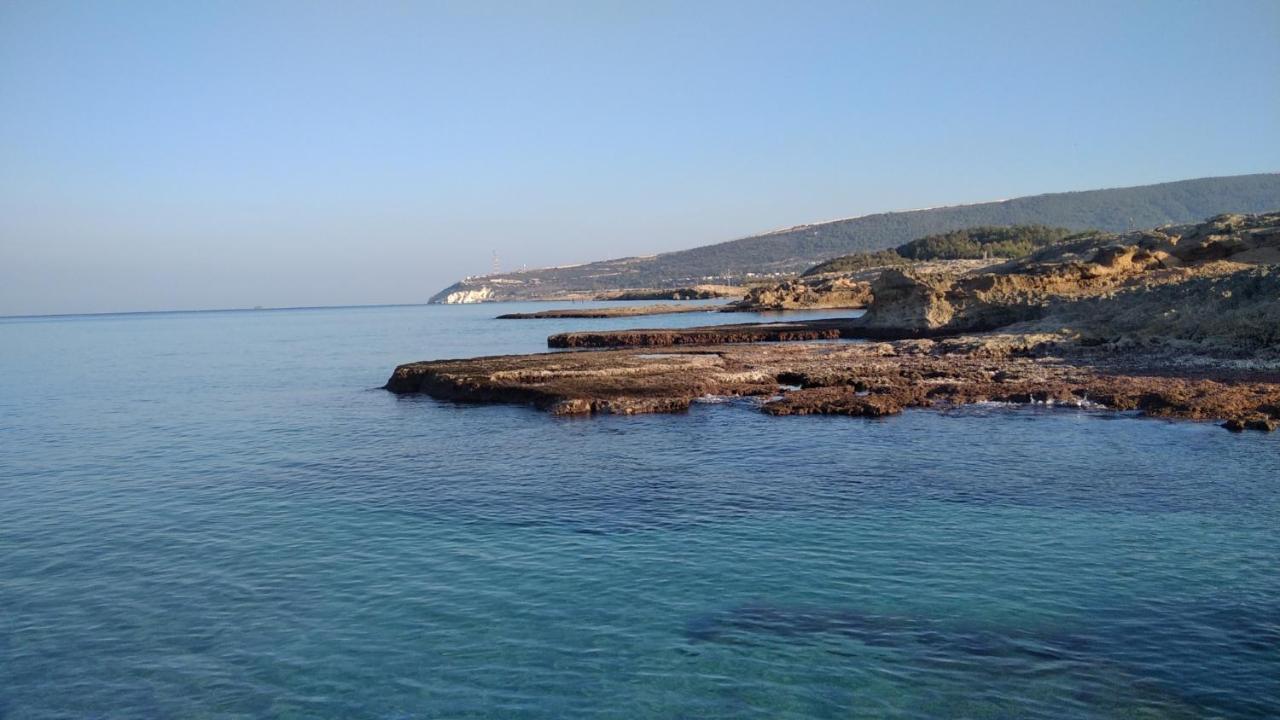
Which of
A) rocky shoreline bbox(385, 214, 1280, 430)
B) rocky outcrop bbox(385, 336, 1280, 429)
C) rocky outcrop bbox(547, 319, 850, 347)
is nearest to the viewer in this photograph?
rocky outcrop bbox(385, 336, 1280, 429)

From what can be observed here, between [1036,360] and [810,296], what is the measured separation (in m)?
78.2

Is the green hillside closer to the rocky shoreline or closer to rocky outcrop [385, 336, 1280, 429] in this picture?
the rocky shoreline

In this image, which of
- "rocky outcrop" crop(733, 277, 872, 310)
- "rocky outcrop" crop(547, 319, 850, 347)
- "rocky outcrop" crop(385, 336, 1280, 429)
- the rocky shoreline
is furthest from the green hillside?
"rocky outcrop" crop(385, 336, 1280, 429)

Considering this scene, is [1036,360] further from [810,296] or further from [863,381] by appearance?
[810,296]

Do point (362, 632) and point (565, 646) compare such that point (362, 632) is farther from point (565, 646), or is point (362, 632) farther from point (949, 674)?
point (949, 674)

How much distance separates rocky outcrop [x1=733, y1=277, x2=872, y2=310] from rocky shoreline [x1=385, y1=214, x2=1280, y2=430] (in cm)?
5671

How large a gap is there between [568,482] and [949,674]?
31.6 feet

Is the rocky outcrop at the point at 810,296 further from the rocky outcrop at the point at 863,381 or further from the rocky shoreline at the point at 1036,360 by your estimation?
the rocky outcrop at the point at 863,381

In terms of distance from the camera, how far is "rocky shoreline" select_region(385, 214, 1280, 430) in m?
24.5

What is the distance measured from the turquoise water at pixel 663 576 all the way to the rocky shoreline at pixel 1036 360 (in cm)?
316

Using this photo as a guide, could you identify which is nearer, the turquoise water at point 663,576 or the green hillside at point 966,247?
the turquoise water at point 663,576

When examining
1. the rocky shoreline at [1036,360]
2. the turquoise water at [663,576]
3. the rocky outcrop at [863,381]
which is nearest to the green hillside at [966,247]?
the rocky shoreline at [1036,360]

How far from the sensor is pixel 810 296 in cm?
10962

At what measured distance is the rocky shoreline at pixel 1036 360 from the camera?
24.5 metres
